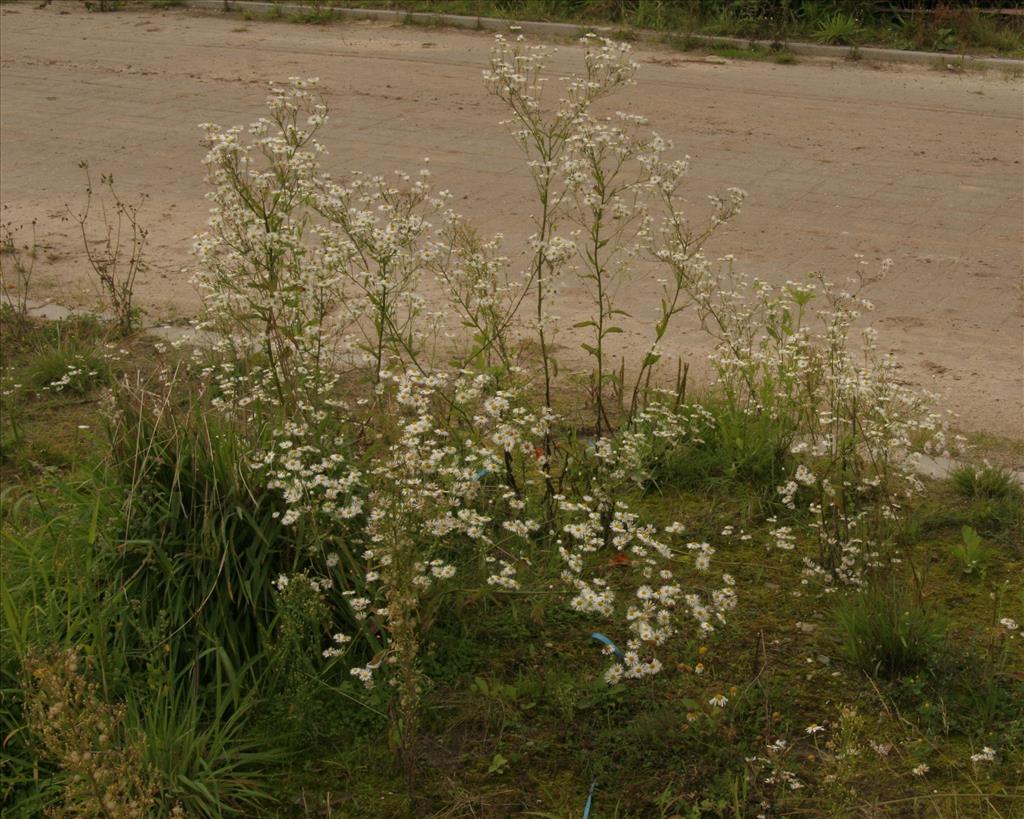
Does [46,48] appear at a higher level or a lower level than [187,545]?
higher

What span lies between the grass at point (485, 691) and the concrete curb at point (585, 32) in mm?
8590

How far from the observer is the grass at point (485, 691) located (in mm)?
3662

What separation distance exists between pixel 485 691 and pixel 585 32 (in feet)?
32.3

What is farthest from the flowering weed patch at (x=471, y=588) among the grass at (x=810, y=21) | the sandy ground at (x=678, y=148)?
the grass at (x=810, y=21)

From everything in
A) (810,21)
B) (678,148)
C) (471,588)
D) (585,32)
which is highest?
(810,21)

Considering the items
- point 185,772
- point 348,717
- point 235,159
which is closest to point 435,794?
point 348,717

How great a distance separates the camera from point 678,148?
31.7 feet

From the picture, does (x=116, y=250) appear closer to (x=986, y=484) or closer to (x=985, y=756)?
(x=986, y=484)

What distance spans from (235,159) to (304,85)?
0.49 m

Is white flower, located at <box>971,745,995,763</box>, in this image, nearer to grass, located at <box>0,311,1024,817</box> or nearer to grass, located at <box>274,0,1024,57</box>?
grass, located at <box>0,311,1024,817</box>

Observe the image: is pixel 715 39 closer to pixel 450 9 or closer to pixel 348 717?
pixel 450 9

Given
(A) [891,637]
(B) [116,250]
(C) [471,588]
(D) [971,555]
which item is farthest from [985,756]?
(B) [116,250]

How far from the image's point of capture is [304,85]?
500cm

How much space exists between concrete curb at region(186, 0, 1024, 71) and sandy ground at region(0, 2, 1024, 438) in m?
0.26
